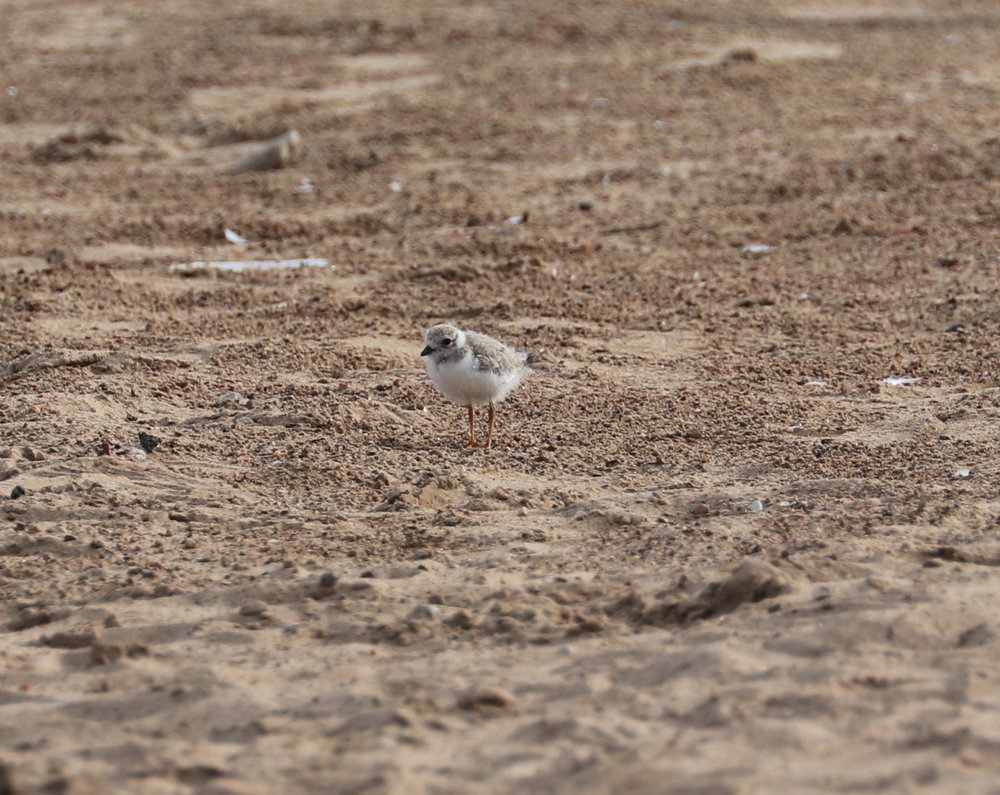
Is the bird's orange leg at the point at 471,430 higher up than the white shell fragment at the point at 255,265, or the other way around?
the white shell fragment at the point at 255,265

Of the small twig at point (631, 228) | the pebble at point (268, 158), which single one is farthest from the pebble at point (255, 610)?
the pebble at point (268, 158)

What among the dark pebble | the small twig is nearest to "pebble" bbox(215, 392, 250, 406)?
the dark pebble

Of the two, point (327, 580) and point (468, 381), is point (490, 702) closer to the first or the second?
point (327, 580)

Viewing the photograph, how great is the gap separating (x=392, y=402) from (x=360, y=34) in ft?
39.0

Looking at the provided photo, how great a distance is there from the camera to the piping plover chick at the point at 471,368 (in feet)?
21.4

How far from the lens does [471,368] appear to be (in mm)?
6508

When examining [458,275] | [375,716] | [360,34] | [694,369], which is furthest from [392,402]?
[360,34]

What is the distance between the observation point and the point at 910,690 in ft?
13.3

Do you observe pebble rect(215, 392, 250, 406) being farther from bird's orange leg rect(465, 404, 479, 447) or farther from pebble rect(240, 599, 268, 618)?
pebble rect(240, 599, 268, 618)

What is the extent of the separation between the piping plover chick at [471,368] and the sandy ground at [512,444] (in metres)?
0.30

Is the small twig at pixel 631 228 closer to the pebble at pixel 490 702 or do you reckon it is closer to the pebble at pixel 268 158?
the pebble at pixel 268 158

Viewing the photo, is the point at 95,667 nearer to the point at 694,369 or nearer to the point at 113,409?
the point at 113,409

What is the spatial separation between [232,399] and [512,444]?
171 centimetres

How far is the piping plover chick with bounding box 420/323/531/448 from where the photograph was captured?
21.4 ft
